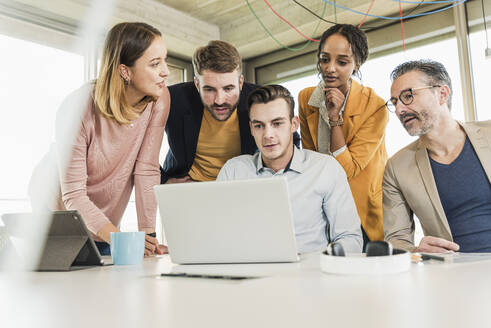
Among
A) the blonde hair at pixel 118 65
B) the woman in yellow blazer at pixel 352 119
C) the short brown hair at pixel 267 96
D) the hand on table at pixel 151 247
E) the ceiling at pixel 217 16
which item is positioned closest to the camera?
the hand on table at pixel 151 247

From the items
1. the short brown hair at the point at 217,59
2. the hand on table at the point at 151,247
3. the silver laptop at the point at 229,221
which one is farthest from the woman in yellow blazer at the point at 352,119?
the silver laptop at the point at 229,221

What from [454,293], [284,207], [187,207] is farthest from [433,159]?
[454,293]

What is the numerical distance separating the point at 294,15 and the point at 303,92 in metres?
1.67

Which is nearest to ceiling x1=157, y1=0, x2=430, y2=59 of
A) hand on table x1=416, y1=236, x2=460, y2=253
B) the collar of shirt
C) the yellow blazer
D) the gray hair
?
the yellow blazer

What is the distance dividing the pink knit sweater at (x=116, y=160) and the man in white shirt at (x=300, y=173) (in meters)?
0.32

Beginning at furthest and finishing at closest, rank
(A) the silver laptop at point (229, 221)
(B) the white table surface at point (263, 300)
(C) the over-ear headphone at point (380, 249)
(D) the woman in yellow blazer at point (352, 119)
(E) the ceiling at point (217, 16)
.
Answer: (E) the ceiling at point (217, 16), (D) the woman in yellow blazer at point (352, 119), (A) the silver laptop at point (229, 221), (C) the over-ear headphone at point (380, 249), (B) the white table surface at point (263, 300)

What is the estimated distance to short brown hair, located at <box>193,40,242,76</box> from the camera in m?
1.91

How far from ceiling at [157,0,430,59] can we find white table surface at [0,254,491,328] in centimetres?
288

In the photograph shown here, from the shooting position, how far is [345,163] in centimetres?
200

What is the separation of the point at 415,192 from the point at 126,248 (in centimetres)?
106

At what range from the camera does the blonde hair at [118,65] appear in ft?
5.69

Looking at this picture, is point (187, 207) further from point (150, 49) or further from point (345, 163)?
point (345, 163)

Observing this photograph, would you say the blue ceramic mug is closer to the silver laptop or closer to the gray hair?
the silver laptop

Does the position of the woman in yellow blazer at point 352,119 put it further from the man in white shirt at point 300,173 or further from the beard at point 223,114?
the beard at point 223,114
